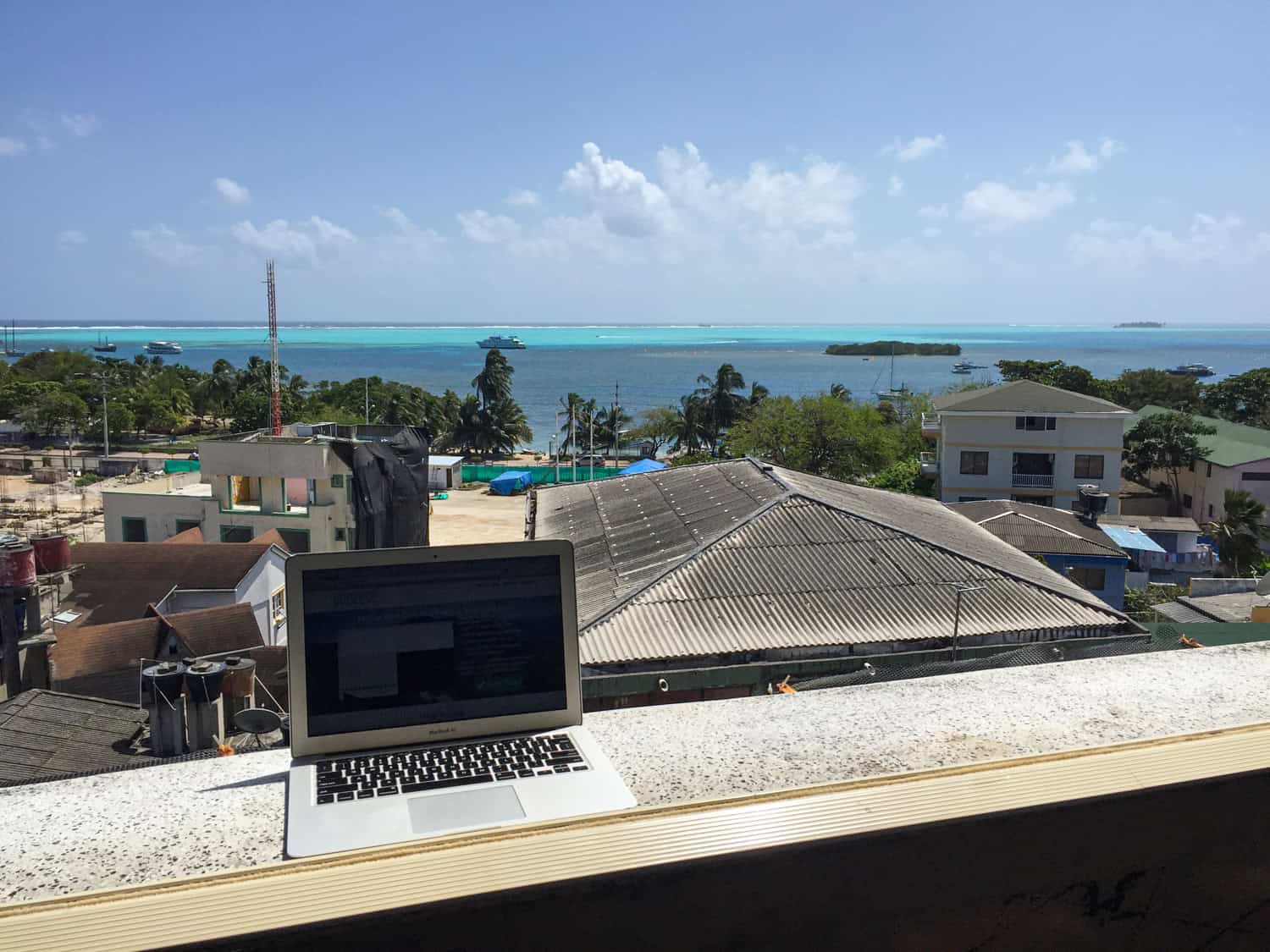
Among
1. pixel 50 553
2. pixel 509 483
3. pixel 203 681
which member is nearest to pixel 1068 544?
pixel 203 681

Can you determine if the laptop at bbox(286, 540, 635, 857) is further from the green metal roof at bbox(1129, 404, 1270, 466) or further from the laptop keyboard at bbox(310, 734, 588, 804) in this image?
the green metal roof at bbox(1129, 404, 1270, 466)

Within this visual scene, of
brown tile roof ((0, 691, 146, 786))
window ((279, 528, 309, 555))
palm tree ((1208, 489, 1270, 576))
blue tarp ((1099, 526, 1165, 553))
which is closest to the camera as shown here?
brown tile roof ((0, 691, 146, 786))

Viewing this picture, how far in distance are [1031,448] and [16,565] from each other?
29.7 metres

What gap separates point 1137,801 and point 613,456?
188ft

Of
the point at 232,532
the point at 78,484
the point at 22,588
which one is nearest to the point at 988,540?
the point at 22,588

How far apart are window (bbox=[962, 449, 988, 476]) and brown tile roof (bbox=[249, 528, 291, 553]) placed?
73.4ft

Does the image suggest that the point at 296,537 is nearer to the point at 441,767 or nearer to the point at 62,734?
the point at 62,734

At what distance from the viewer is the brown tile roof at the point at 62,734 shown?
6.77 meters

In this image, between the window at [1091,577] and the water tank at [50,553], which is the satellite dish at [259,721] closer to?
the water tank at [50,553]

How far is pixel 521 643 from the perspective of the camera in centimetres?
216

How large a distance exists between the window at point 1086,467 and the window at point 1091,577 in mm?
13585

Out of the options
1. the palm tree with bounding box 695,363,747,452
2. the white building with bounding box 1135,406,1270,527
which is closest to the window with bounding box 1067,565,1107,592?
the white building with bounding box 1135,406,1270,527

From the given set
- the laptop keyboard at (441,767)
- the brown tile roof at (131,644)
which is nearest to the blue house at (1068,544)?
the brown tile roof at (131,644)

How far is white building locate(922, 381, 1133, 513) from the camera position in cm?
3073
